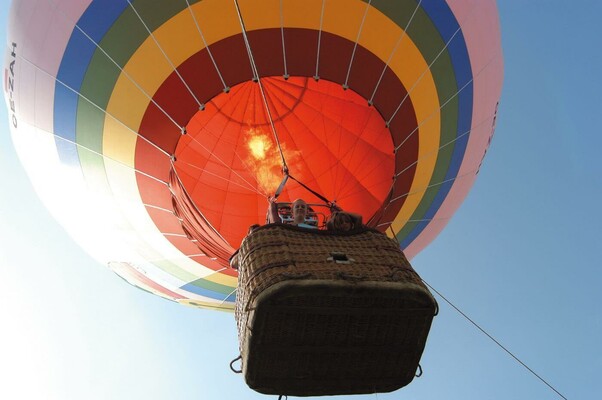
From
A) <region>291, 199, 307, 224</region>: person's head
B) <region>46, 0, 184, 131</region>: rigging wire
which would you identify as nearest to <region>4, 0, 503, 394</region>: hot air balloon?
<region>46, 0, 184, 131</region>: rigging wire

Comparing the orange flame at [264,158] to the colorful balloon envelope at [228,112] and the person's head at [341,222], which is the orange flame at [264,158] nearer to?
the colorful balloon envelope at [228,112]

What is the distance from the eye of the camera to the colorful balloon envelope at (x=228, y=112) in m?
3.38

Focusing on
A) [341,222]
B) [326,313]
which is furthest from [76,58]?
[326,313]

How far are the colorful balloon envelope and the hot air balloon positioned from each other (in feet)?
0.03

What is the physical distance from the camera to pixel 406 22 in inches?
137

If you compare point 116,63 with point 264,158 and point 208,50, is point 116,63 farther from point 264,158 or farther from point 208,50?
point 264,158

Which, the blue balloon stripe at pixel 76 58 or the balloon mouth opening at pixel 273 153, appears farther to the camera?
the balloon mouth opening at pixel 273 153

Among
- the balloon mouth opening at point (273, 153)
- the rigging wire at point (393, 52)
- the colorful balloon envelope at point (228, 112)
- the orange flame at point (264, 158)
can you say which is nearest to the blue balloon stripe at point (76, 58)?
the colorful balloon envelope at point (228, 112)

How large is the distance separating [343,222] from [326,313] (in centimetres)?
75

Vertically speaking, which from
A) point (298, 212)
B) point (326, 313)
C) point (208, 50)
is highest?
point (208, 50)

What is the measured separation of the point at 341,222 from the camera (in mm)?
2961

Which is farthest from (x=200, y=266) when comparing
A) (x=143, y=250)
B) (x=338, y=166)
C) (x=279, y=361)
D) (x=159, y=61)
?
(x=279, y=361)

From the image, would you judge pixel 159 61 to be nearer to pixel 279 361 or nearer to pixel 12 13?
pixel 12 13

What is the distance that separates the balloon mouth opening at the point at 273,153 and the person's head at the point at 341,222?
122cm
